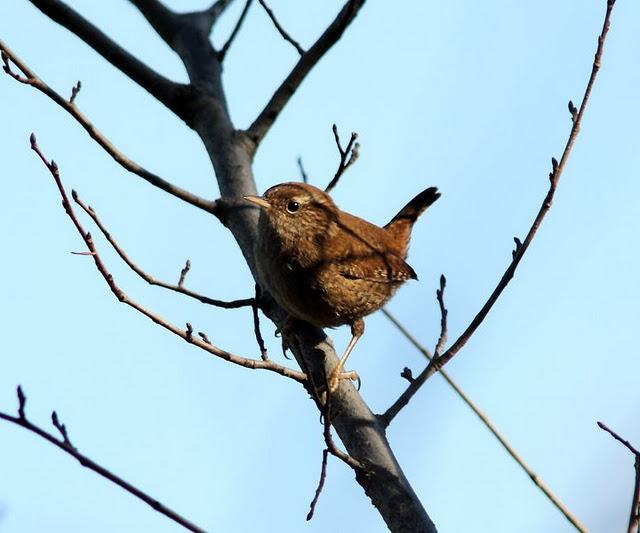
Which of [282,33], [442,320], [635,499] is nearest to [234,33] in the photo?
[282,33]

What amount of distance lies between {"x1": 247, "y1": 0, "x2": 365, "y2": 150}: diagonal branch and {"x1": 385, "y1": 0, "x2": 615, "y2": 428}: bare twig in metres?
1.95

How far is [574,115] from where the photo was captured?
3.56 meters

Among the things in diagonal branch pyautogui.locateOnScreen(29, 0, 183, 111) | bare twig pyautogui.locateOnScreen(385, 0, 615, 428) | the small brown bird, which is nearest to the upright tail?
the small brown bird

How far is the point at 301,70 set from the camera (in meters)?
5.39

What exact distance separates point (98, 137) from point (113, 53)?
1045mm

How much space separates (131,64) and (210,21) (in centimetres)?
81

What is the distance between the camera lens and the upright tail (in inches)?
247

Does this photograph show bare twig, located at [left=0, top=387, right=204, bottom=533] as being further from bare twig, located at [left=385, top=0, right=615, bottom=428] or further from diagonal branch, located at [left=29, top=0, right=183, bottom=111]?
diagonal branch, located at [left=29, top=0, right=183, bottom=111]

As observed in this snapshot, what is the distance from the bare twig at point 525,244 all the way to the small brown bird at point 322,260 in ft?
3.11

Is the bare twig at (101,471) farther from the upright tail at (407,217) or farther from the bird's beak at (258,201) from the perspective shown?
the upright tail at (407,217)

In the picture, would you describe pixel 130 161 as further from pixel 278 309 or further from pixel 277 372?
pixel 277 372

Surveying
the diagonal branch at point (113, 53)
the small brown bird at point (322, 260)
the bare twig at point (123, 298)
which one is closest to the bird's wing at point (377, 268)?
the small brown bird at point (322, 260)

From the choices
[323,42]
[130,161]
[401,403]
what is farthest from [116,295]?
[323,42]

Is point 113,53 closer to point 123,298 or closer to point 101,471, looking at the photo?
point 123,298
